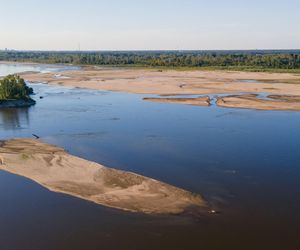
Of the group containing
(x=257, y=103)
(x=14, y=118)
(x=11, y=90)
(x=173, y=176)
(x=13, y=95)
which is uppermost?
(x=11, y=90)

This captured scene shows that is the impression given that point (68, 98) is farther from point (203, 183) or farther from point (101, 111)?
point (203, 183)

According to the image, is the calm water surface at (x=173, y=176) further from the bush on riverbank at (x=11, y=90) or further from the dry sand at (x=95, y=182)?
the bush on riverbank at (x=11, y=90)

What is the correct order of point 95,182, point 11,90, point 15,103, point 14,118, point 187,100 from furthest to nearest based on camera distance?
point 187,100 → point 11,90 → point 15,103 → point 14,118 → point 95,182

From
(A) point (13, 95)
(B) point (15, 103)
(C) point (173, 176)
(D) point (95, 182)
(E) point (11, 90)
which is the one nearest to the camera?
(D) point (95, 182)

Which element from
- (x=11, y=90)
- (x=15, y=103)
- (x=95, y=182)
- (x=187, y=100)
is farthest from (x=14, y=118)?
(x=95, y=182)

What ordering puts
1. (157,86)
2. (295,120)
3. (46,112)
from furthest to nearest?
(157,86) → (46,112) → (295,120)

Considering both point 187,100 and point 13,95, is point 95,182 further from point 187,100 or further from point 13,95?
point 187,100

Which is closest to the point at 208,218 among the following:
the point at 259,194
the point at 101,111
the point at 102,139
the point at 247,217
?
the point at 247,217

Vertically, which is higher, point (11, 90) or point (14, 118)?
point (11, 90)
